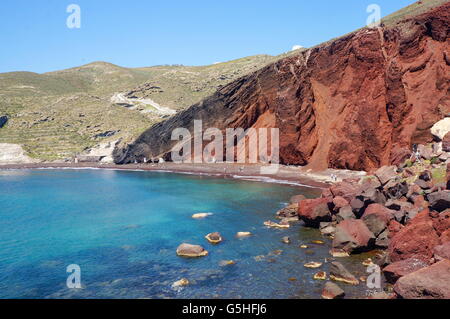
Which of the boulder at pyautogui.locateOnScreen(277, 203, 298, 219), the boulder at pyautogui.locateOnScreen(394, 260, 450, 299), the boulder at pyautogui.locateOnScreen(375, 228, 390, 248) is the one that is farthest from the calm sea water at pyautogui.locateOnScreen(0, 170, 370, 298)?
the boulder at pyautogui.locateOnScreen(394, 260, 450, 299)

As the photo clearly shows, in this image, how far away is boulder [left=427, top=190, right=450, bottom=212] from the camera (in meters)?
24.4

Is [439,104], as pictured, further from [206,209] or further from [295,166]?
[206,209]

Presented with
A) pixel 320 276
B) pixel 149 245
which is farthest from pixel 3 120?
pixel 320 276

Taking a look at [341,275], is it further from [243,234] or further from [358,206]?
[243,234]

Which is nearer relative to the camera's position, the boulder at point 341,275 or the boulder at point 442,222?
the boulder at point 341,275

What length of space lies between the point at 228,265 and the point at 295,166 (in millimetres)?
46415

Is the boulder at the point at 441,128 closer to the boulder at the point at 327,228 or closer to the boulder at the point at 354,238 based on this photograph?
the boulder at the point at 327,228

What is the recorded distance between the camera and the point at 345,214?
103 feet

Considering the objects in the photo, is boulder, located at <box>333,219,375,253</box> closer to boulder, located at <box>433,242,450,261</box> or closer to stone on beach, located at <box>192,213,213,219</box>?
boulder, located at <box>433,242,450,261</box>

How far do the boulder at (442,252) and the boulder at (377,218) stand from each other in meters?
7.36

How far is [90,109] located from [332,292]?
13881 centimetres

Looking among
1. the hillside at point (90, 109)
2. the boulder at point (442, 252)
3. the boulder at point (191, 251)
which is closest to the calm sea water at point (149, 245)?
the boulder at point (191, 251)

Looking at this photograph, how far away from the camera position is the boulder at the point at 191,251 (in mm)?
27016

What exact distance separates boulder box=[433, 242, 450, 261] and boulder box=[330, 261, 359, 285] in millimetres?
4724
